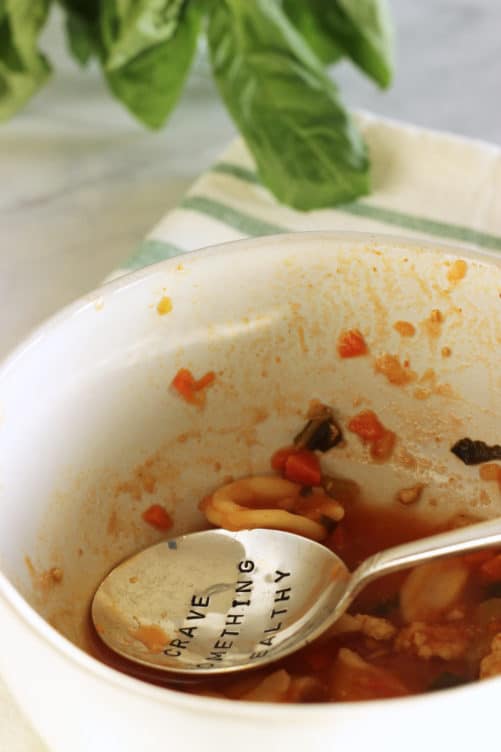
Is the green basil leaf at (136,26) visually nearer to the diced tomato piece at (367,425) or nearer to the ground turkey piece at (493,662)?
the diced tomato piece at (367,425)

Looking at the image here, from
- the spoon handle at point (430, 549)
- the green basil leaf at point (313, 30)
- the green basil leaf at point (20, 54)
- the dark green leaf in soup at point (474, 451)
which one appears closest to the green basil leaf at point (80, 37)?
the green basil leaf at point (20, 54)

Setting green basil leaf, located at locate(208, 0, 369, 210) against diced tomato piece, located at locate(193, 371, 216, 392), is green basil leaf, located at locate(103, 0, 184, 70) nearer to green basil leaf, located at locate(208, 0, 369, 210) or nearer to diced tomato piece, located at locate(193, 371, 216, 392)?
green basil leaf, located at locate(208, 0, 369, 210)

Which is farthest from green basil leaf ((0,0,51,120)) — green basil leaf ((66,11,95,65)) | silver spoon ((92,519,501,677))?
silver spoon ((92,519,501,677))

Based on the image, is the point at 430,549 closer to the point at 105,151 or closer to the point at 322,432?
the point at 322,432

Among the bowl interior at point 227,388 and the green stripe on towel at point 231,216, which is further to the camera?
the green stripe on towel at point 231,216

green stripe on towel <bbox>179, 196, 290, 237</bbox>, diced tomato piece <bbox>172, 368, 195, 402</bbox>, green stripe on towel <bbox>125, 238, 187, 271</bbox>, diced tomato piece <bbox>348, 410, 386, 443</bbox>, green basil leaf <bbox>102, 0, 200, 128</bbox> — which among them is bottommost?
diced tomato piece <bbox>348, 410, 386, 443</bbox>
